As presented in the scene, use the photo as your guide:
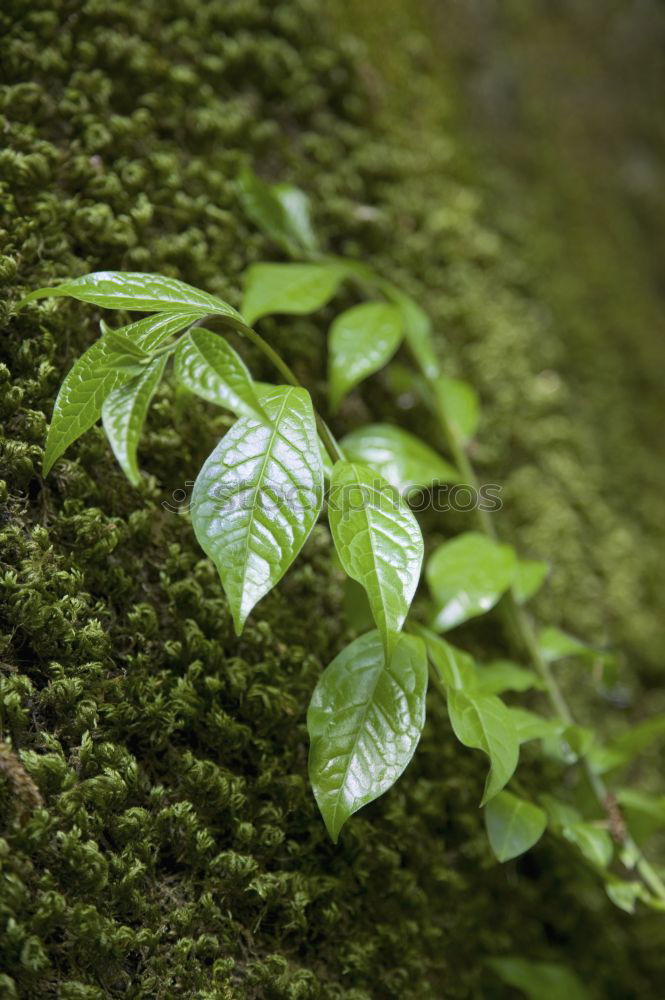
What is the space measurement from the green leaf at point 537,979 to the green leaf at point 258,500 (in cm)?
77

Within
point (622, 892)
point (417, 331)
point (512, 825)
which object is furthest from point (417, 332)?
point (622, 892)

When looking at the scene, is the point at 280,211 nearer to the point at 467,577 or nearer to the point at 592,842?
the point at 467,577

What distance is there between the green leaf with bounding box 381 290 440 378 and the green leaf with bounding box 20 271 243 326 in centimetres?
58

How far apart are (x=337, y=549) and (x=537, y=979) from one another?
0.79m

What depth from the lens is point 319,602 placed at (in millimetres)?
1081

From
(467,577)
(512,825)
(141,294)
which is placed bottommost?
(512,825)

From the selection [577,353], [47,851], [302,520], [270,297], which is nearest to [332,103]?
[270,297]

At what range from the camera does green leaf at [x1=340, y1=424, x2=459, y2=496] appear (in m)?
1.16

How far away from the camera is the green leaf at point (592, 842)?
992 millimetres

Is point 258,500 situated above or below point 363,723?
above

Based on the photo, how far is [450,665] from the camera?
36.9 inches

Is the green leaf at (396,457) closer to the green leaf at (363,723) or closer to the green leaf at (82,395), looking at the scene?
the green leaf at (363,723)

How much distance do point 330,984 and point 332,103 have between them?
1.46m

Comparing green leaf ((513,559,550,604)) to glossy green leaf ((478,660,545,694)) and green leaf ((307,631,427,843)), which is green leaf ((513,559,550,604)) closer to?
glossy green leaf ((478,660,545,694))
